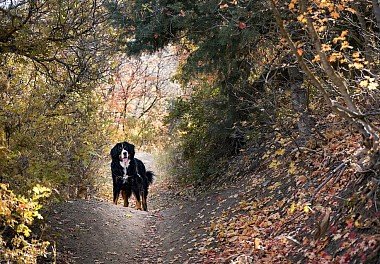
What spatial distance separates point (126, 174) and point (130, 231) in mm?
4245

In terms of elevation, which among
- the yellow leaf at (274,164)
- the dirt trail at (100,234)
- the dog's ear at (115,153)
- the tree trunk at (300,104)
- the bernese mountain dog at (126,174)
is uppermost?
the dog's ear at (115,153)

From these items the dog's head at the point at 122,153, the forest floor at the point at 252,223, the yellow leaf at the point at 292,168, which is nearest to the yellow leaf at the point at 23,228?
the forest floor at the point at 252,223

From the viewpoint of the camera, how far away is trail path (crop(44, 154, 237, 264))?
9125 millimetres

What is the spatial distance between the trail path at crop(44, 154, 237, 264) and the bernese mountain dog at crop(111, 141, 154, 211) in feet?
6.07

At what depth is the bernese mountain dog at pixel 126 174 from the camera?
1548 centimetres

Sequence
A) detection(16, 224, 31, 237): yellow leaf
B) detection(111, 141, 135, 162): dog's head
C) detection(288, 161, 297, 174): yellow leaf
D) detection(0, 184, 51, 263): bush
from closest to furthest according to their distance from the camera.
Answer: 1. detection(0, 184, 51, 263): bush
2. detection(16, 224, 31, 237): yellow leaf
3. detection(288, 161, 297, 174): yellow leaf
4. detection(111, 141, 135, 162): dog's head

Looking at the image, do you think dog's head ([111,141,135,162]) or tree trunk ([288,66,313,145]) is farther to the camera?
dog's head ([111,141,135,162])

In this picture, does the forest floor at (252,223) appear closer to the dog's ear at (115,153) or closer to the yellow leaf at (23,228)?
the dog's ear at (115,153)

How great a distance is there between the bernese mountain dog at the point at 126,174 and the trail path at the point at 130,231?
6.07 feet

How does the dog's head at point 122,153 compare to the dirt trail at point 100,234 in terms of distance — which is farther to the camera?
the dog's head at point 122,153

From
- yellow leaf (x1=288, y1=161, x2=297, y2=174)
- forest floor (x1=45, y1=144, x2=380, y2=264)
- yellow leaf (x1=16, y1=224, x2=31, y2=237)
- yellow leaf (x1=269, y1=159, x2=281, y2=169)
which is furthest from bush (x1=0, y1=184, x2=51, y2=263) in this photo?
yellow leaf (x1=269, y1=159, x2=281, y2=169)

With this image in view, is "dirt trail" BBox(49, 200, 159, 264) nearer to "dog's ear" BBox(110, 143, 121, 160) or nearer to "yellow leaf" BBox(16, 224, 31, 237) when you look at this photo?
"dog's ear" BBox(110, 143, 121, 160)

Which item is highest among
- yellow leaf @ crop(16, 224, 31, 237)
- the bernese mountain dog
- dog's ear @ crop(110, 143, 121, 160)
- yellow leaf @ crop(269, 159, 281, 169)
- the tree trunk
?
dog's ear @ crop(110, 143, 121, 160)

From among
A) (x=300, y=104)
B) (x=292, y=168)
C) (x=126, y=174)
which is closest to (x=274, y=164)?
(x=292, y=168)
